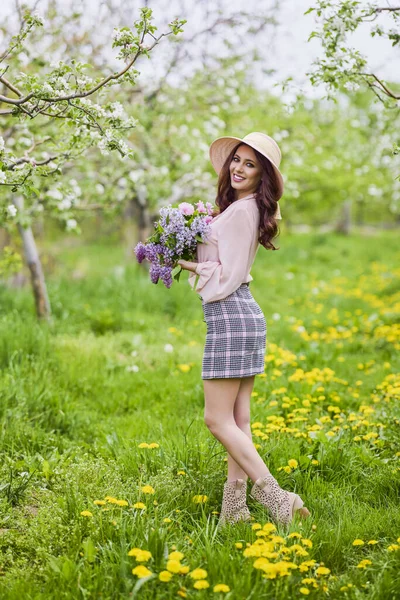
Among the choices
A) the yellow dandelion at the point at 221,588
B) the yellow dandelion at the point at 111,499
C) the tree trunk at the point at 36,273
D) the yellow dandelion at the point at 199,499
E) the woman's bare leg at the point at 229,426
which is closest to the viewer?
the yellow dandelion at the point at 221,588

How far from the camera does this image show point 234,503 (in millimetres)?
3238

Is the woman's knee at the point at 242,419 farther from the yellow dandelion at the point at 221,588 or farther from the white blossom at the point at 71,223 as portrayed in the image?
the white blossom at the point at 71,223

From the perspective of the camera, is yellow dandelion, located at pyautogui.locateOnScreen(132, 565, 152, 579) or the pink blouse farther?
the pink blouse

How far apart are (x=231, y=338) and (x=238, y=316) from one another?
12cm

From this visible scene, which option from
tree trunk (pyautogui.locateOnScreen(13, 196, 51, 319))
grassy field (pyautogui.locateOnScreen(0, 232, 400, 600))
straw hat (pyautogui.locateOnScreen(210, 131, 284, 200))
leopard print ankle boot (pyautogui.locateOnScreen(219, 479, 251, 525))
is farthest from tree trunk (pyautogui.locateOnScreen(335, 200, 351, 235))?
leopard print ankle boot (pyautogui.locateOnScreen(219, 479, 251, 525))

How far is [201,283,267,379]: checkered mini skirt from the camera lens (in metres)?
3.21

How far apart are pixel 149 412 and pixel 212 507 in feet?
5.30

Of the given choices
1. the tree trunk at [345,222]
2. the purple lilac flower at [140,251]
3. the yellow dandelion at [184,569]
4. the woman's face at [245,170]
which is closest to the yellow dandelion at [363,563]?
the yellow dandelion at [184,569]

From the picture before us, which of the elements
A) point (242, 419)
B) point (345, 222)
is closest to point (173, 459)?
point (242, 419)

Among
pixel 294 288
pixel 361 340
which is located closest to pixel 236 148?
pixel 361 340

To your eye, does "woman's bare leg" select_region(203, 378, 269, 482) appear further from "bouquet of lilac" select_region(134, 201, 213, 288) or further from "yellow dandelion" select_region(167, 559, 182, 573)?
"yellow dandelion" select_region(167, 559, 182, 573)

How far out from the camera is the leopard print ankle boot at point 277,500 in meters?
3.10

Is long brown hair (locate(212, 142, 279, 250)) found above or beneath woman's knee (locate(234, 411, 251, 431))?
above

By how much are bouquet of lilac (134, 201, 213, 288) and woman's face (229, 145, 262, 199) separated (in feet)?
0.89
